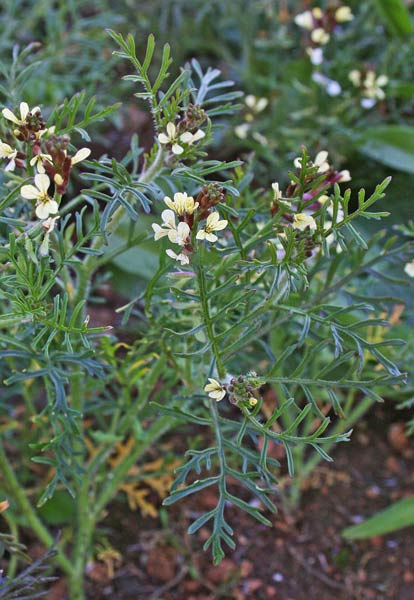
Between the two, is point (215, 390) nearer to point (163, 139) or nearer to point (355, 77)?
point (163, 139)

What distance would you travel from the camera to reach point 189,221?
70 cm

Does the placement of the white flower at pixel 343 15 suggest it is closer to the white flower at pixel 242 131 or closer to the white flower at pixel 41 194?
the white flower at pixel 242 131

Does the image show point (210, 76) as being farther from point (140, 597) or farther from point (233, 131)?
point (233, 131)

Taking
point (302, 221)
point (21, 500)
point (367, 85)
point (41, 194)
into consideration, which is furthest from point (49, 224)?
point (367, 85)

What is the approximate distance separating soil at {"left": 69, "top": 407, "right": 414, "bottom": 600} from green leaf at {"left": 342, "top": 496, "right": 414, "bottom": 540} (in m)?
0.05

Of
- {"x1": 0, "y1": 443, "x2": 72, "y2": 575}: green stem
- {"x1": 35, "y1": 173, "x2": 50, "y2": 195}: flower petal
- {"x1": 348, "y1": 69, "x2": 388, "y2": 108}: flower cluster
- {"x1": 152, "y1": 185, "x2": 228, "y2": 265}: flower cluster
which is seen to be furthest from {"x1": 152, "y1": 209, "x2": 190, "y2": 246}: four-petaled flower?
{"x1": 348, "y1": 69, "x2": 388, "y2": 108}: flower cluster

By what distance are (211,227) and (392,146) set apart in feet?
3.20

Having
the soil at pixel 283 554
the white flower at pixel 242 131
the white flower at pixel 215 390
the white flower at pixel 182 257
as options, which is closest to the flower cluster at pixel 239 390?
the white flower at pixel 215 390

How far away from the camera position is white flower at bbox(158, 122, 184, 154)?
72 cm

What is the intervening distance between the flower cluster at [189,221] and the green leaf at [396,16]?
45.9 inches

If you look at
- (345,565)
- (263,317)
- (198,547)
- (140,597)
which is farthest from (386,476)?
(263,317)

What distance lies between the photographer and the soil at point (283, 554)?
3.92 ft

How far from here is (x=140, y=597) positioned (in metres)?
1.17

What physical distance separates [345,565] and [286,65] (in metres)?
1.11
